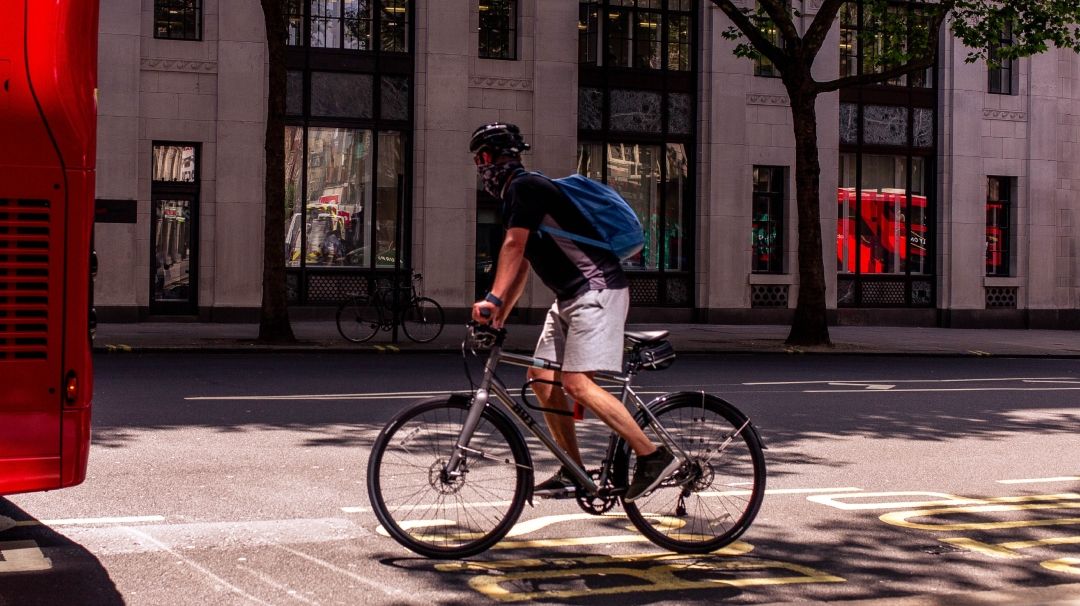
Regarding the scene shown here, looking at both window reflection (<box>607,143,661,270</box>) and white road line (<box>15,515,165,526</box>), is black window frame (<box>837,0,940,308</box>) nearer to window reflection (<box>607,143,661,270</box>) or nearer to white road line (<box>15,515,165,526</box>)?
window reflection (<box>607,143,661,270</box>)

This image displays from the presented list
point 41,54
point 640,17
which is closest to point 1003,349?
point 640,17

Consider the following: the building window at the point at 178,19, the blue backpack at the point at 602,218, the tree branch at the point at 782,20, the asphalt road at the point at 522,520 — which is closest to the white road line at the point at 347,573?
the asphalt road at the point at 522,520

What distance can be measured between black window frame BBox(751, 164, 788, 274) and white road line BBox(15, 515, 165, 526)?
24660mm

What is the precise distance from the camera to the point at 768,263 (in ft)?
101

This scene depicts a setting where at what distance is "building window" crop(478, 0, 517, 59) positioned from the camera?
28484 mm

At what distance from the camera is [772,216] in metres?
30.7

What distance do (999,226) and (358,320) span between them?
17985 mm

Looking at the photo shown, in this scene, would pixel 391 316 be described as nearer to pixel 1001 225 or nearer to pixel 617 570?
pixel 617 570

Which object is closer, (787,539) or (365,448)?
(787,539)

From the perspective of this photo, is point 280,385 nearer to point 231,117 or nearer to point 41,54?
point 41,54

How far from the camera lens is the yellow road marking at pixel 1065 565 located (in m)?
6.04

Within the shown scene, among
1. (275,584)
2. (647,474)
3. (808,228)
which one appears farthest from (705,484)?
(808,228)

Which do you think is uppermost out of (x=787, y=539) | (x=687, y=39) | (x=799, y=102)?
(x=687, y=39)

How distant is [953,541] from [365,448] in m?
4.28
